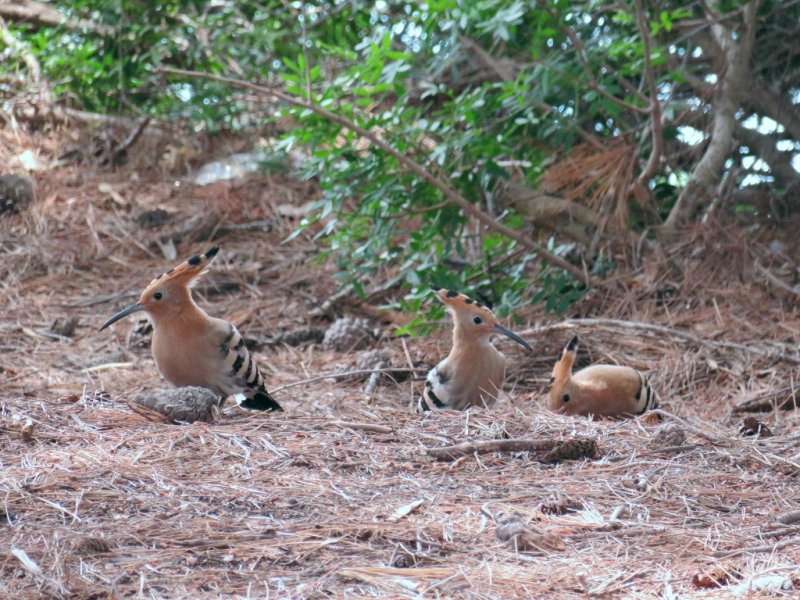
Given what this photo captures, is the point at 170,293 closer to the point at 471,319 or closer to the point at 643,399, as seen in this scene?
the point at 471,319

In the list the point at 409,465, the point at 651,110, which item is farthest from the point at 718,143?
the point at 409,465

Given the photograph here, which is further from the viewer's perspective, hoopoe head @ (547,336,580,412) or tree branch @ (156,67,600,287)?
tree branch @ (156,67,600,287)

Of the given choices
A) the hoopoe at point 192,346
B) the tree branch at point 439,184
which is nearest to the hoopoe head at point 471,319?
the hoopoe at point 192,346

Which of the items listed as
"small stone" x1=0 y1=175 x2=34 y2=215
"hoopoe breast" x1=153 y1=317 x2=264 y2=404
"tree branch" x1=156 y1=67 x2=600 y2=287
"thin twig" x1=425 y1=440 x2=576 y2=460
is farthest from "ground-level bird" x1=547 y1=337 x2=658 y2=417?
"small stone" x1=0 y1=175 x2=34 y2=215

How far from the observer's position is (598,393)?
4.54m

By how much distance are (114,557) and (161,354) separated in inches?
85.6

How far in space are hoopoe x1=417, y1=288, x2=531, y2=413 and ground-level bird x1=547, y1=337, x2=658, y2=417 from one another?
279 mm

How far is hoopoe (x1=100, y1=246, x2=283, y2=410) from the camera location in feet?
14.7

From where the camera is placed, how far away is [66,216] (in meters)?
7.82

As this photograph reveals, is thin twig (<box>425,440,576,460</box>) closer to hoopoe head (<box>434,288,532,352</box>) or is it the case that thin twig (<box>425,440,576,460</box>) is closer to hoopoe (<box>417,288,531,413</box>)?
hoopoe (<box>417,288,531,413</box>)

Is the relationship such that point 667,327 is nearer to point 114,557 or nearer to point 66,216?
point 114,557

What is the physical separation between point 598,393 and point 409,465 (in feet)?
4.99

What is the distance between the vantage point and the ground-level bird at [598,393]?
14.7ft

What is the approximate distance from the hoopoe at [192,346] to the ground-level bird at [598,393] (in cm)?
114
